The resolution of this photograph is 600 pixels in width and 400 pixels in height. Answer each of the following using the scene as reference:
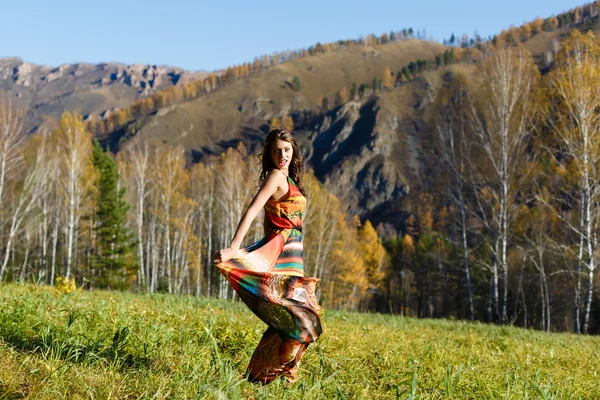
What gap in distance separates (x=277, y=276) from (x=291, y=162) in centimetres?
102

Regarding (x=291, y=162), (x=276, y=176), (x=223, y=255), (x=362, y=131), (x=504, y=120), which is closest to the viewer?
(x=223, y=255)

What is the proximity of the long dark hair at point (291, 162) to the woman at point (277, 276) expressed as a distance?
28mm

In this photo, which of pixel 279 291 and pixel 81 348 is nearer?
pixel 279 291

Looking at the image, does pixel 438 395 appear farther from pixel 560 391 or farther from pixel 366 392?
pixel 560 391

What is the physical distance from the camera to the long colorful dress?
3.21 m

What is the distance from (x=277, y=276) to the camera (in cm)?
328

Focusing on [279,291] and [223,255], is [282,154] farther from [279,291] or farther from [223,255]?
[279,291]

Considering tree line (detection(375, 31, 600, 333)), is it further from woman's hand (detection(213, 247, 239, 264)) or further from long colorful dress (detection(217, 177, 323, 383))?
woman's hand (detection(213, 247, 239, 264))

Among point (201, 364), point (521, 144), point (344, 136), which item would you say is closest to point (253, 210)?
point (201, 364)

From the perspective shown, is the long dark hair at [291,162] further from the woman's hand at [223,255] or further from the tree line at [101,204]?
the tree line at [101,204]

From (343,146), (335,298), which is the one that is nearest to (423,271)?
(335,298)

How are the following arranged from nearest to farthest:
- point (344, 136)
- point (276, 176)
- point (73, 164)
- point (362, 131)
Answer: point (276, 176)
point (73, 164)
point (362, 131)
point (344, 136)

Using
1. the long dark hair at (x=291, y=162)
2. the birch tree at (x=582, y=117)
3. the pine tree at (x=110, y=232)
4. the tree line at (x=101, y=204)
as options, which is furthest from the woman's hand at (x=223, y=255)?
the pine tree at (x=110, y=232)

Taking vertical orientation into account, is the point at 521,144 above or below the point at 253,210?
above
